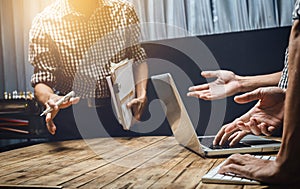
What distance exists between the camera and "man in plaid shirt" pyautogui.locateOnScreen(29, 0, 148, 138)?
9.27 ft

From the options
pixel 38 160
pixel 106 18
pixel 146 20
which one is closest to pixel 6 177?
→ pixel 38 160

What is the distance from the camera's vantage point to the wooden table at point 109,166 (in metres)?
0.89

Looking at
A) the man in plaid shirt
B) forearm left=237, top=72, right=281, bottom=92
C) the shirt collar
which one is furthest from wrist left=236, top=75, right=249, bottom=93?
the shirt collar

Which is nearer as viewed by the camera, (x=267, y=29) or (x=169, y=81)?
(x=169, y=81)

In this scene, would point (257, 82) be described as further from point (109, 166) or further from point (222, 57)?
point (109, 166)

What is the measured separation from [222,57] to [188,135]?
66.0 inches

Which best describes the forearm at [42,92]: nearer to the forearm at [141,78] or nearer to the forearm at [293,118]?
the forearm at [141,78]

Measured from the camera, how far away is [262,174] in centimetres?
80

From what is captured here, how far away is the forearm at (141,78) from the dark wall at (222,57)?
31 cm

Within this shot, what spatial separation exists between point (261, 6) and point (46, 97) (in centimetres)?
165

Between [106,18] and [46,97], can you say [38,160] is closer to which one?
[46,97]

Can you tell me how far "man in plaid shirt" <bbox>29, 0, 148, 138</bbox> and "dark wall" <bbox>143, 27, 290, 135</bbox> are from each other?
0.28 metres

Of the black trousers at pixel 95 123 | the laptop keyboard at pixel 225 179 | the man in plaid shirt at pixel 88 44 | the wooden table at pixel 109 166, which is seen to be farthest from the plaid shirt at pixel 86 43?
the laptop keyboard at pixel 225 179

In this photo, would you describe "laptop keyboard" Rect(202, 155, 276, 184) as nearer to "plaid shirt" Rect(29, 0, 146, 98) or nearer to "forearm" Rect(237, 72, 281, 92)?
"forearm" Rect(237, 72, 281, 92)
